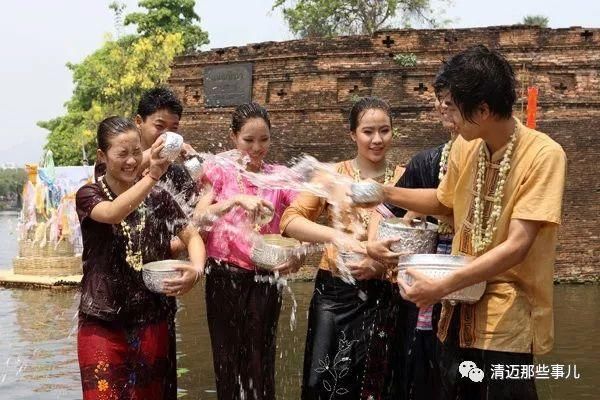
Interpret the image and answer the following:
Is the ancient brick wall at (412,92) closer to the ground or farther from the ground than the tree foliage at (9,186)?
farther from the ground

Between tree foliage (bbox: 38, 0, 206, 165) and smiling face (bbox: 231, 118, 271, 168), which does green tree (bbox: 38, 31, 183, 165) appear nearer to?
tree foliage (bbox: 38, 0, 206, 165)

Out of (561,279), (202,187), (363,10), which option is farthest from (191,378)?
(363,10)

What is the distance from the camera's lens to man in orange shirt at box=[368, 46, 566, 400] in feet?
8.92

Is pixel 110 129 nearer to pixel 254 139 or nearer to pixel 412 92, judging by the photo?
pixel 254 139

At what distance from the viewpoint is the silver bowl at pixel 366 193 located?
320 centimetres

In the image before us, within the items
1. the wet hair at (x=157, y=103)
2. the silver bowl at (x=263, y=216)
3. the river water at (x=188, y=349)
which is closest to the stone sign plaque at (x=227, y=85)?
the river water at (x=188, y=349)

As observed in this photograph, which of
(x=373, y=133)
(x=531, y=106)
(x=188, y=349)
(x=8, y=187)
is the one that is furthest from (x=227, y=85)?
(x=8, y=187)

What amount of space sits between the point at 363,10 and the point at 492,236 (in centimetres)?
3102

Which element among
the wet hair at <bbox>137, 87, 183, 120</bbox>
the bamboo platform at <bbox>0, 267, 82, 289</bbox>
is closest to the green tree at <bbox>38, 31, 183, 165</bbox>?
the bamboo platform at <bbox>0, 267, 82, 289</bbox>

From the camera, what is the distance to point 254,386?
165 inches

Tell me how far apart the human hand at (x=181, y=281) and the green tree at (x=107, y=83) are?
2478 centimetres

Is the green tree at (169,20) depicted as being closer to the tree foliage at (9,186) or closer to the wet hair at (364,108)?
the wet hair at (364,108)

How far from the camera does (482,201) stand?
2922mm

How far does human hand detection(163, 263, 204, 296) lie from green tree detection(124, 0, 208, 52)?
107 feet
